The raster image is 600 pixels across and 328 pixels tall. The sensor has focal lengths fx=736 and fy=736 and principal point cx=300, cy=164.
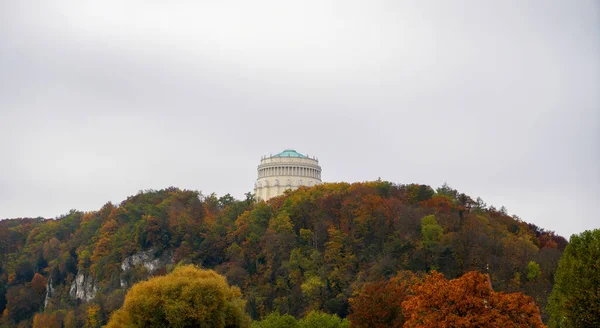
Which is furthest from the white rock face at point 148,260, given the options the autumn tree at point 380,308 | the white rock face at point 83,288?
the autumn tree at point 380,308

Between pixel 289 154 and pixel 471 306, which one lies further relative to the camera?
pixel 289 154

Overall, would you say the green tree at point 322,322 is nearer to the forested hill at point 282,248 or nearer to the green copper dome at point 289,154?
the forested hill at point 282,248

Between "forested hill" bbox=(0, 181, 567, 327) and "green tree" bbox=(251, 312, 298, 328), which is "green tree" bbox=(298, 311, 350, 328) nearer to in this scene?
"green tree" bbox=(251, 312, 298, 328)

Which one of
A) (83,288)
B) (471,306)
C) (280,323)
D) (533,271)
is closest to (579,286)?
(471,306)

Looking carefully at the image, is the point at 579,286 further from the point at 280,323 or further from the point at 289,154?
the point at 289,154

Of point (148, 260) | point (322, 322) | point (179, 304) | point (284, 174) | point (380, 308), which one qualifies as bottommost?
point (322, 322)

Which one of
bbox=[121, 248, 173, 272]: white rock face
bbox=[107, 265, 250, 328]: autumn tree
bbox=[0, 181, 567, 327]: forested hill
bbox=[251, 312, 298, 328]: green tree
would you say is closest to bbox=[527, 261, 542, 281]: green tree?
bbox=[0, 181, 567, 327]: forested hill
